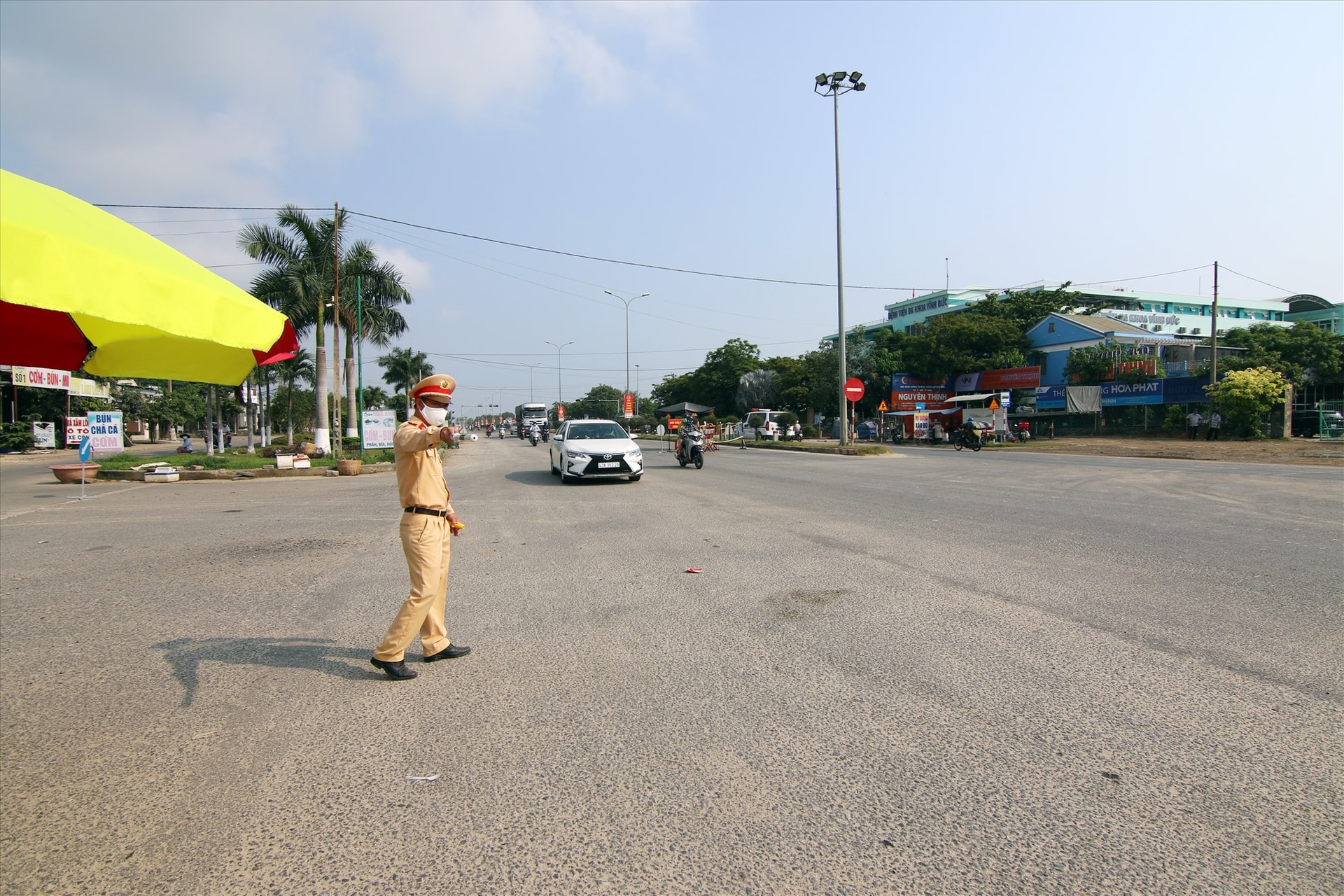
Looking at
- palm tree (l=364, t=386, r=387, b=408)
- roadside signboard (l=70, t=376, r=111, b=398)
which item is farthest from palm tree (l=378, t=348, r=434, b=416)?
roadside signboard (l=70, t=376, r=111, b=398)

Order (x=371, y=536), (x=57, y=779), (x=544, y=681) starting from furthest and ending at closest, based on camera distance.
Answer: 1. (x=371, y=536)
2. (x=544, y=681)
3. (x=57, y=779)

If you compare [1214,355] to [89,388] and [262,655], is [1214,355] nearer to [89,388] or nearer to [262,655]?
[262,655]

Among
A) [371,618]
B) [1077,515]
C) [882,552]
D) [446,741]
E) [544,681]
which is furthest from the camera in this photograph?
[1077,515]

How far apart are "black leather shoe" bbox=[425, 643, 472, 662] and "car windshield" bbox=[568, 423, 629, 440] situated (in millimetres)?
12170

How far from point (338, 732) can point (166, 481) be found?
17.4 meters

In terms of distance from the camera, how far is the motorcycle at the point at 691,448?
69.7ft

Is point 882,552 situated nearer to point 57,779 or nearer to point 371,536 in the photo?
point 371,536

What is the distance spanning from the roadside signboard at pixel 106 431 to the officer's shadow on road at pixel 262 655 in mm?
21830

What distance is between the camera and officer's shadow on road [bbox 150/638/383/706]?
4309 mm

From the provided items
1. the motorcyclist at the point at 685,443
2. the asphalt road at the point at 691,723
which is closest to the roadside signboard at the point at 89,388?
the motorcyclist at the point at 685,443

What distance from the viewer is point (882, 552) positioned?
25.4ft

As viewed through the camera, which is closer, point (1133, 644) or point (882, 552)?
point (1133, 644)

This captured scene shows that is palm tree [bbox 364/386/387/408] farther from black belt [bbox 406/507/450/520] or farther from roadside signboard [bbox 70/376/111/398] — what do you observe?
black belt [bbox 406/507/450/520]

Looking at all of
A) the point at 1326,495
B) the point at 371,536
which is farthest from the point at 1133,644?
the point at 1326,495
